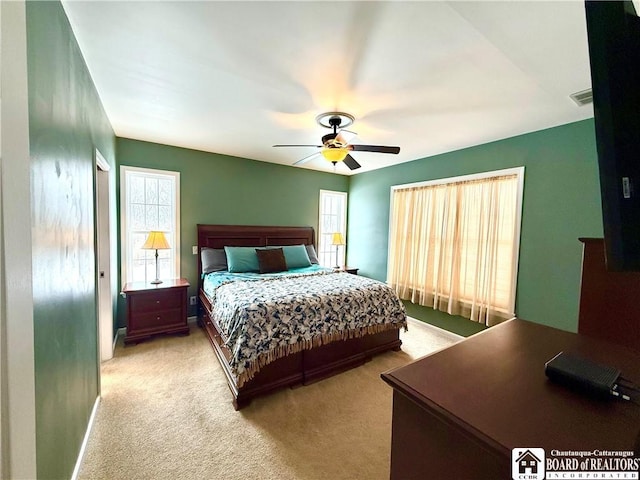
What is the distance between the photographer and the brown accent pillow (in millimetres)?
3746

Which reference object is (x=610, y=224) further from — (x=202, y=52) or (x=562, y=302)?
(x=562, y=302)

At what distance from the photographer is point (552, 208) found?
106 inches

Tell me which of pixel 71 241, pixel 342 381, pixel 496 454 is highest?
pixel 71 241

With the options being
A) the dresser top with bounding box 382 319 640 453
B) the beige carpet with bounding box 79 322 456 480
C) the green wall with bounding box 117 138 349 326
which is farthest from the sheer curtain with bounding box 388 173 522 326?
the dresser top with bounding box 382 319 640 453

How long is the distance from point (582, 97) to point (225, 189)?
4047mm

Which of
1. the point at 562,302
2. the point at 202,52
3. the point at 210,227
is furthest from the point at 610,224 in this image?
the point at 210,227

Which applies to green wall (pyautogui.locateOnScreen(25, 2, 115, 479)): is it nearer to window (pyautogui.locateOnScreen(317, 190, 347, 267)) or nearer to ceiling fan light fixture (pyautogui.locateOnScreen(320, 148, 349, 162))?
ceiling fan light fixture (pyautogui.locateOnScreen(320, 148, 349, 162))

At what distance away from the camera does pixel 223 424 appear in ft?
6.31

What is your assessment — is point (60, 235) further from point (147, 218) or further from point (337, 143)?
point (147, 218)

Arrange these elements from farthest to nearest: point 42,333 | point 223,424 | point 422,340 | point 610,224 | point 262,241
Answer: point 262,241
point 422,340
point 223,424
point 42,333
point 610,224

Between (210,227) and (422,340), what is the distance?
11.0 feet

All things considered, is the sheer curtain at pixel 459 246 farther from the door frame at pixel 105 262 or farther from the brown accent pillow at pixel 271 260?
the door frame at pixel 105 262

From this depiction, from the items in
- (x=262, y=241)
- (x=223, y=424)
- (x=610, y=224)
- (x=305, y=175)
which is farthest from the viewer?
(x=305, y=175)

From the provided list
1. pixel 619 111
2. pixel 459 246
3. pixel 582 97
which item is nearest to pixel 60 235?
pixel 619 111
